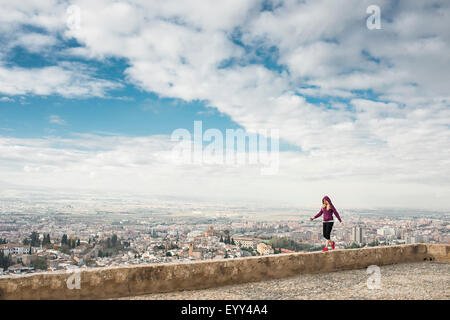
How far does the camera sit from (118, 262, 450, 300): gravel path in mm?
5621

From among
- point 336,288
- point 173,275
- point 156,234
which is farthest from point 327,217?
point 156,234

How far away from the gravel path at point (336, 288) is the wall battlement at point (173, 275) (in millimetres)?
167

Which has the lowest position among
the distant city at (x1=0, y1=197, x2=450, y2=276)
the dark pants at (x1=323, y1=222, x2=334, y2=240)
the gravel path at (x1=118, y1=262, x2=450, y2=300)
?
the distant city at (x1=0, y1=197, x2=450, y2=276)

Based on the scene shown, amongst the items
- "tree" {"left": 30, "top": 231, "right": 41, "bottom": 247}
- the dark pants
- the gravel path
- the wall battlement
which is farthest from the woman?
"tree" {"left": 30, "top": 231, "right": 41, "bottom": 247}

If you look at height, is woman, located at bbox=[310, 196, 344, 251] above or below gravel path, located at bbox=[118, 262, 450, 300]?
above

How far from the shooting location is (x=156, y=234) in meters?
27.7

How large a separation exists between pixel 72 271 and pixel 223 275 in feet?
9.11

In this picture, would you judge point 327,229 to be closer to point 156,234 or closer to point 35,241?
point 35,241

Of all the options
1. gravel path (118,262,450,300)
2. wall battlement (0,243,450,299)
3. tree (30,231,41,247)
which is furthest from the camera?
tree (30,231,41,247)

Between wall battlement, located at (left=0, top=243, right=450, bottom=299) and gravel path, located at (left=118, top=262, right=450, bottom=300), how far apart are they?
6.6 inches

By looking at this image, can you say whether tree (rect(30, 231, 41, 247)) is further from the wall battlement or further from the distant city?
the wall battlement

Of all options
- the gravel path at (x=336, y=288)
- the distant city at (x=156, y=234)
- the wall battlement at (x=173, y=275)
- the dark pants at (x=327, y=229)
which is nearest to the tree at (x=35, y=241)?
the distant city at (x=156, y=234)
